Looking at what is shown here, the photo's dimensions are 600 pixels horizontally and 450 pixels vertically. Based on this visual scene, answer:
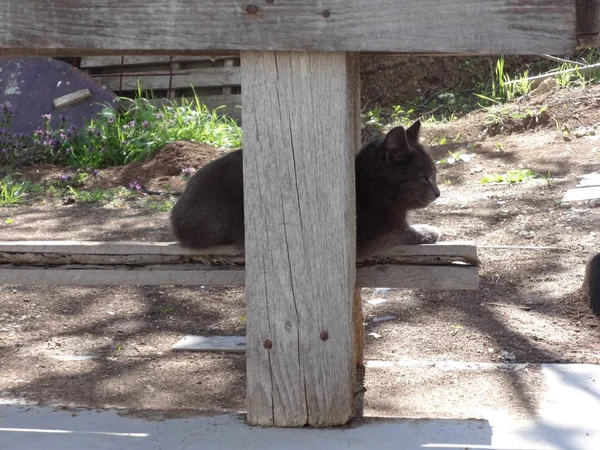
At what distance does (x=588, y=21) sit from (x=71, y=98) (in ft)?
25.0

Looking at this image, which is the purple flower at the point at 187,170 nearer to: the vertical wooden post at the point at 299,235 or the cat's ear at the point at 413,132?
the cat's ear at the point at 413,132

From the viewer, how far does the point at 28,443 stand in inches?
103

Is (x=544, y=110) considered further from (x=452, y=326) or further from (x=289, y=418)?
(x=289, y=418)

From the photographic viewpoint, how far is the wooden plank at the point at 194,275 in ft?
9.67

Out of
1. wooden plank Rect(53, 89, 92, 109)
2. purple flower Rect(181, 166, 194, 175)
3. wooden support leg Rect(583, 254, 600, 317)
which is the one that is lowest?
wooden support leg Rect(583, 254, 600, 317)

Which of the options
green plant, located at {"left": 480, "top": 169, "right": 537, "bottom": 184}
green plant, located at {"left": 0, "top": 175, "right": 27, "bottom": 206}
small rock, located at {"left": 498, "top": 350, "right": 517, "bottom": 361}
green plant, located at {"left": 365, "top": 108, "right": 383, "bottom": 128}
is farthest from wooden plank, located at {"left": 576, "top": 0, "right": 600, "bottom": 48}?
green plant, located at {"left": 365, "top": 108, "right": 383, "bottom": 128}

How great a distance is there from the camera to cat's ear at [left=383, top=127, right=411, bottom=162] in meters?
3.32

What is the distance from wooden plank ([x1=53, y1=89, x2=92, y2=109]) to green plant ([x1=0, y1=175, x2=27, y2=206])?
1.59 m

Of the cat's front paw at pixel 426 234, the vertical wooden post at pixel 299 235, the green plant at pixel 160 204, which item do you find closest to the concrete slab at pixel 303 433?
the vertical wooden post at pixel 299 235

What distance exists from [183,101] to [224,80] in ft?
2.13

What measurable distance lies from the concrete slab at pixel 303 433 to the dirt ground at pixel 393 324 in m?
0.16

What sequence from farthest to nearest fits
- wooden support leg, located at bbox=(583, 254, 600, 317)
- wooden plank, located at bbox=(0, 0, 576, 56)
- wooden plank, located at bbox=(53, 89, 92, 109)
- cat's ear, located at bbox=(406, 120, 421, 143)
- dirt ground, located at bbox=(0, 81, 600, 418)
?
1. wooden plank, located at bbox=(53, 89, 92, 109)
2. wooden support leg, located at bbox=(583, 254, 600, 317)
3. cat's ear, located at bbox=(406, 120, 421, 143)
4. dirt ground, located at bbox=(0, 81, 600, 418)
5. wooden plank, located at bbox=(0, 0, 576, 56)

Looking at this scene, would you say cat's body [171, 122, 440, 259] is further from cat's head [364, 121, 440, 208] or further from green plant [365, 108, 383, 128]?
green plant [365, 108, 383, 128]

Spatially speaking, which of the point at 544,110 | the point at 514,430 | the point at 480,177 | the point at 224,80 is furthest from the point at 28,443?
the point at 224,80
